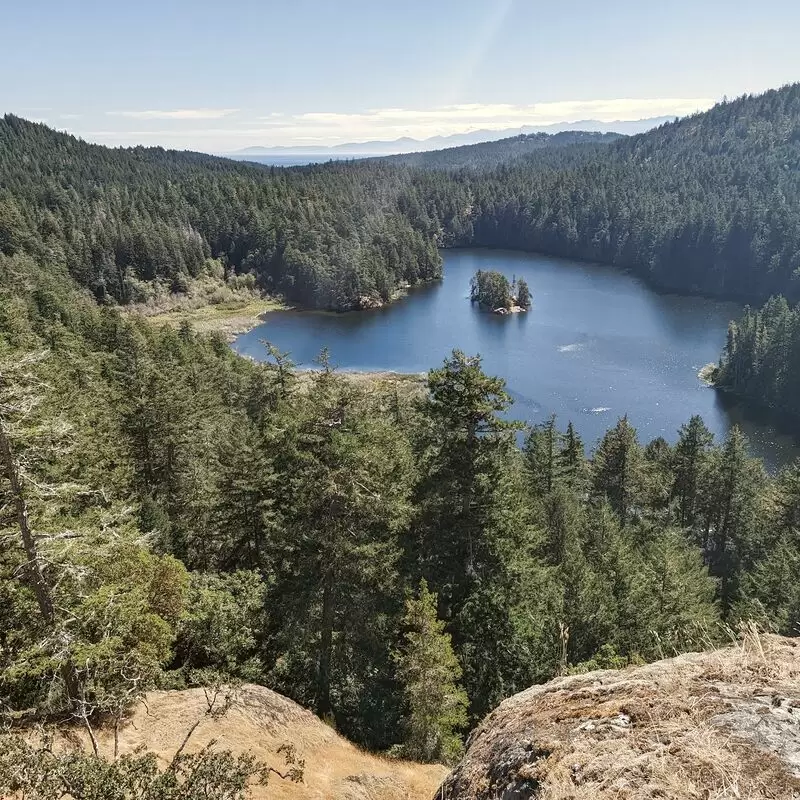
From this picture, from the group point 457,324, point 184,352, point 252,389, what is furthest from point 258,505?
point 457,324

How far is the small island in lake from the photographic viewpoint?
129 m

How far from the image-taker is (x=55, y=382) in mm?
28172

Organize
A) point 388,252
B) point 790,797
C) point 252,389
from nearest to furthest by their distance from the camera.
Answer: point 790,797 < point 252,389 < point 388,252

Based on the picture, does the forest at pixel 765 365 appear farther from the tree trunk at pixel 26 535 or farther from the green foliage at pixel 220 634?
the tree trunk at pixel 26 535

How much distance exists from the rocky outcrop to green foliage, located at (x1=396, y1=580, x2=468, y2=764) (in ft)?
28.7

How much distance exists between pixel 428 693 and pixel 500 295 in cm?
11798

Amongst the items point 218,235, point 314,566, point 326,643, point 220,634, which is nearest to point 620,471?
point 326,643

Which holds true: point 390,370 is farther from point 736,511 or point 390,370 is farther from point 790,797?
point 790,797

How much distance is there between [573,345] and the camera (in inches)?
4195

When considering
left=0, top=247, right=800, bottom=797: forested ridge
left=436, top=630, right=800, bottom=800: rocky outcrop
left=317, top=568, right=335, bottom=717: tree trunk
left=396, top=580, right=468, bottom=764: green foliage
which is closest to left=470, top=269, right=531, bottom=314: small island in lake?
left=0, top=247, right=800, bottom=797: forested ridge

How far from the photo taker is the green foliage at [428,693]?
17062 mm

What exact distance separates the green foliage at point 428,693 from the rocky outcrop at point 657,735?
8.76 meters

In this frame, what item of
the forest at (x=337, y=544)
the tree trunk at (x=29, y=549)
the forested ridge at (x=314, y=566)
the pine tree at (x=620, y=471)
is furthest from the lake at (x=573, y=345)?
the tree trunk at (x=29, y=549)

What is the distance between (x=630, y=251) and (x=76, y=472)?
599ft
